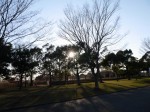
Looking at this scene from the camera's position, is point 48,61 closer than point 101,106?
No

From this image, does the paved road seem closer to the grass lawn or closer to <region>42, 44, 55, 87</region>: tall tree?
the grass lawn

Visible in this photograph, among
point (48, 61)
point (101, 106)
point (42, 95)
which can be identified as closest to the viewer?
point (101, 106)

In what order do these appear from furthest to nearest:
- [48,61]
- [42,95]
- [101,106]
→ [48,61] < [42,95] < [101,106]

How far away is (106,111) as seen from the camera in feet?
34.7

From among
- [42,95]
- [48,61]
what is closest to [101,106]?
[42,95]

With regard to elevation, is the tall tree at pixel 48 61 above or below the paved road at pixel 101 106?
above

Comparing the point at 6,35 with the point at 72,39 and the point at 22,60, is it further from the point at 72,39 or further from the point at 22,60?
the point at 22,60

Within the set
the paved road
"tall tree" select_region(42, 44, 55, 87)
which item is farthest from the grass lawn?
"tall tree" select_region(42, 44, 55, 87)

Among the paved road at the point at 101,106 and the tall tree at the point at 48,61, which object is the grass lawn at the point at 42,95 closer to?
the paved road at the point at 101,106

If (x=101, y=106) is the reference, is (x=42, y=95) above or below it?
above

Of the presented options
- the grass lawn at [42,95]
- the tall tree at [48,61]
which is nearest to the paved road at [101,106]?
the grass lawn at [42,95]

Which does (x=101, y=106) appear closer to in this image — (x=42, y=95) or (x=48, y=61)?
(x=42, y=95)

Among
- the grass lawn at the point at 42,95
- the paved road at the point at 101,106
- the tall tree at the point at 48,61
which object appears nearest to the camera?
the paved road at the point at 101,106

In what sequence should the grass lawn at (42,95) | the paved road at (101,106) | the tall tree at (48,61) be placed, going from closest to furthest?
the paved road at (101,106)
the grass lawn at (42,95)
the tall tree at (48,61)
